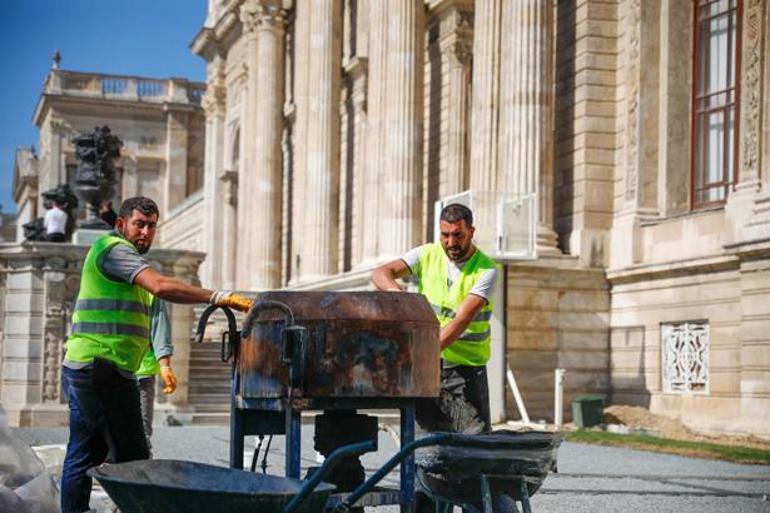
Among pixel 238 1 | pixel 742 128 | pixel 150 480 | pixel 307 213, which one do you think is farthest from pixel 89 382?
pixel 238 1

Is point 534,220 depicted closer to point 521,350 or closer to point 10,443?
point 521,350

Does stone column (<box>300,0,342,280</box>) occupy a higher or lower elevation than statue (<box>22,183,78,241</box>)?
higher

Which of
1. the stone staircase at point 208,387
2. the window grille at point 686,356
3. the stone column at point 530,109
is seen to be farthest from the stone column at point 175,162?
the window grille at point 686,356

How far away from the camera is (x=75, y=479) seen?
754cm

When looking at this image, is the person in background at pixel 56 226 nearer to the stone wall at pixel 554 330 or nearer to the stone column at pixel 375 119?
the stone wall at pixel 554 330

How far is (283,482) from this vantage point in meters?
6.03

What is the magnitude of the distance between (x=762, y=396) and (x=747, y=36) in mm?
5168

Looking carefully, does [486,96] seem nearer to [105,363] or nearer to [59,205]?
[59,205]

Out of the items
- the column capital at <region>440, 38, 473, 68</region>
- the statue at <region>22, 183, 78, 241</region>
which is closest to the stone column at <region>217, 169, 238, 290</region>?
the column capital at <region>440, 38, 473, 68</region>

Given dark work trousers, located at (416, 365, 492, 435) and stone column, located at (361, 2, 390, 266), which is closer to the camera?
dark work trousers, located at (416, 365, 492, 435)

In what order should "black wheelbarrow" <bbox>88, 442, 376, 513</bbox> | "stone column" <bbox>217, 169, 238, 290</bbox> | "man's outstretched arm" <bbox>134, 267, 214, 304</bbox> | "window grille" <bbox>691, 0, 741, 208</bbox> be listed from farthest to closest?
"stone column" <bbox>217, 169, 238, 290</bbox>, "window grille" <bbox>691, 0, 741, 208</bbox>, "man's outstretched arm" <bbox>134, 267, 214, 304</bbox>, "black wheelbarrow" <bbox>88, 442, 376, 513</bbox>

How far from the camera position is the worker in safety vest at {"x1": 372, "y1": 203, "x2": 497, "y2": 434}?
7.87 metres

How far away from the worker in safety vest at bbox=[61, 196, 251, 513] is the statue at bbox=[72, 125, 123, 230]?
14.5m

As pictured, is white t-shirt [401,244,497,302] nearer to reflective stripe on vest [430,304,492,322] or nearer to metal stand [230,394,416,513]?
reflective stripe on vest [430,304,492,322]
